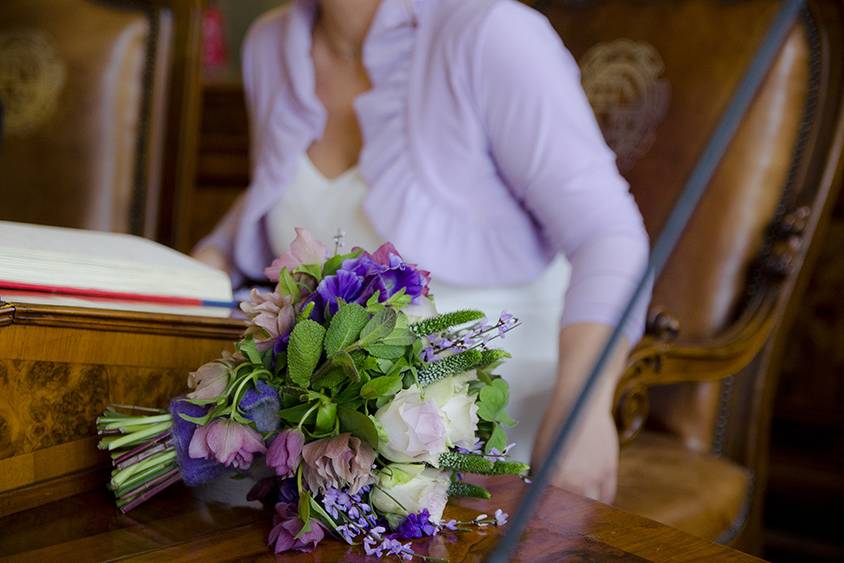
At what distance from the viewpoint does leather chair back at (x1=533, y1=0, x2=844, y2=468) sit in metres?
1.16

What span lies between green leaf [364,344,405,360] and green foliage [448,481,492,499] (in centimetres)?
9

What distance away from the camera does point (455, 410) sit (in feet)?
1.69

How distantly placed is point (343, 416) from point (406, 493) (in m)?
0.05

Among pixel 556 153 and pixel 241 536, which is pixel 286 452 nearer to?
pixel 241 536

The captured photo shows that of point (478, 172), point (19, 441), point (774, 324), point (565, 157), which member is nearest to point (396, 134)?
point (478, 172)

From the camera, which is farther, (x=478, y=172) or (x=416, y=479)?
(x=478, y=172)

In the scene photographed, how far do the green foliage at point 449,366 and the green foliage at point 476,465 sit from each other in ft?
0.14

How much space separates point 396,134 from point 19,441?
632 millimetres

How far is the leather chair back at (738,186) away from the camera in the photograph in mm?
1158

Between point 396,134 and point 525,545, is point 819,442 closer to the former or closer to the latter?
point 396,134

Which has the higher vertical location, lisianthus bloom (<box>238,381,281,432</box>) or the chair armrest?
lisianthus bloom (<box>238,381,281,432</box>)

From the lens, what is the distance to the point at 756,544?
1164 millimetres

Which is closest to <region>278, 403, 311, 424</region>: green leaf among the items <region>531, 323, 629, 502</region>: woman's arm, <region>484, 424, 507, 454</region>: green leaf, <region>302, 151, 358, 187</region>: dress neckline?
<region>484, 424, 507, 454</region>: green leaf

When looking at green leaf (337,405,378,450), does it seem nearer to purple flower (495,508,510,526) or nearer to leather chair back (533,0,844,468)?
purple flower (495,508,510,526)
